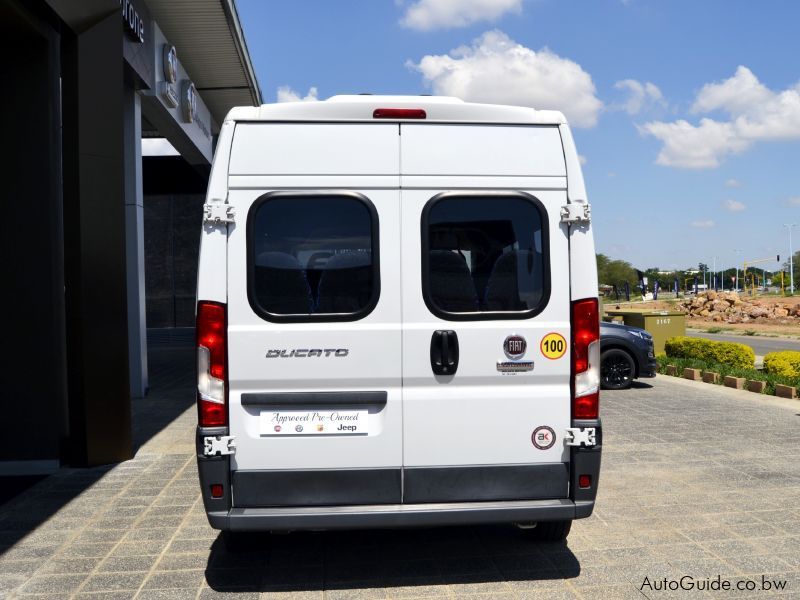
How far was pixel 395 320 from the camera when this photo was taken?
12.9 ft

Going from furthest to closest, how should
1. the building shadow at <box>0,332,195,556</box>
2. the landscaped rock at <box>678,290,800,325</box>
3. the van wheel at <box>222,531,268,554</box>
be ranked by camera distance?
the landscaped rock at <box>678,290,800,325</box>
the building shadow at <box>0,332,195,556</box>
the van wheel at <box>222,531,268,554</box>

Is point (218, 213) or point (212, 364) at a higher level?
point (218, 213)

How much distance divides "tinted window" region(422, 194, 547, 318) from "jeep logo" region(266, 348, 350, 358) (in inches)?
22.7

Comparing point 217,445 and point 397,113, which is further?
point 397,113

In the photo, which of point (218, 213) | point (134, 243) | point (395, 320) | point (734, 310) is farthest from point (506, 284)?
point (734, 310)

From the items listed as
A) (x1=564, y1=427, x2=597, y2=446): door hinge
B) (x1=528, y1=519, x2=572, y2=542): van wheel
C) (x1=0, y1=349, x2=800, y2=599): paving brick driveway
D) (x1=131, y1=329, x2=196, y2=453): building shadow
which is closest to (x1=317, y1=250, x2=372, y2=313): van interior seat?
(x1=564, y1=427, x2=597, y2=446): door hinge

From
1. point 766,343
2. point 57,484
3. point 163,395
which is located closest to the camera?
point 57,484

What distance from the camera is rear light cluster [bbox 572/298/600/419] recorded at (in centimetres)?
396

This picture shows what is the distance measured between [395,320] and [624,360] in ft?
29.7

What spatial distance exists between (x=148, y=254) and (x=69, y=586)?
2704 centimetres

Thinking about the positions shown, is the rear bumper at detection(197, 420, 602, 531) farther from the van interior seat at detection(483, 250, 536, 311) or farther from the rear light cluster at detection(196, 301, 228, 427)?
the van interior seat at detection(483, 250, 536, 311)

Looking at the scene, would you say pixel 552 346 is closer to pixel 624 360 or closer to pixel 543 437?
pixel 543 437

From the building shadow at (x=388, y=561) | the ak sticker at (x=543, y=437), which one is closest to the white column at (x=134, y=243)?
the building shadow at (x=388, y=561)

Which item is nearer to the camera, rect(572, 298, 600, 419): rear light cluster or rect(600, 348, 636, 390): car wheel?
rect(572, 298, 600, 419): rear light cluster
